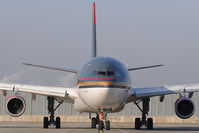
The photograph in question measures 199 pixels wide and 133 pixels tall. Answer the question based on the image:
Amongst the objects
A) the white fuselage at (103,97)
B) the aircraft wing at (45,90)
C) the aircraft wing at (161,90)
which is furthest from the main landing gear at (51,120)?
the white fuselage at (103,97)

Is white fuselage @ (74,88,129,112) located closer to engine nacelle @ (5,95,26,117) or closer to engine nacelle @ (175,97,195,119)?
engine nacelle @ (5,95,26,117)

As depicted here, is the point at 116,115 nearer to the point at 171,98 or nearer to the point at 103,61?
the point at 171,98

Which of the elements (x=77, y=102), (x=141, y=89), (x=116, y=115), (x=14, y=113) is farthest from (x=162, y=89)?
(x=116, y=115)

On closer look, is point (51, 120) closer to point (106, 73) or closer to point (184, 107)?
point (184, 107)

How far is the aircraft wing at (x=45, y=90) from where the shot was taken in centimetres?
2803

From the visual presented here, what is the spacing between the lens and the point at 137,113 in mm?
57688

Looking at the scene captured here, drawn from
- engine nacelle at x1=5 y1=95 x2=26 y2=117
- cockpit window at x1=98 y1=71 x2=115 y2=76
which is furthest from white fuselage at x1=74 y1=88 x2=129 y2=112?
engine nacelle at x1=5 y1=95 x2=26 y2=117

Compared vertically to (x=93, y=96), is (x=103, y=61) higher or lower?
higher

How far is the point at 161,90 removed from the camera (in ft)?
95.2

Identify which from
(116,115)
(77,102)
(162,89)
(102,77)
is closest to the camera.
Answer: (102,77)

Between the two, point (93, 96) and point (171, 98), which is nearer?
point (93, 96)

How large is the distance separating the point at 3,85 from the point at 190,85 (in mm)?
10659

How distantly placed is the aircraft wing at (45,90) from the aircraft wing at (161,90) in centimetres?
322

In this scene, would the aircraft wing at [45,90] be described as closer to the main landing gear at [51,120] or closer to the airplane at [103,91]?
the airplane at [103,91]
